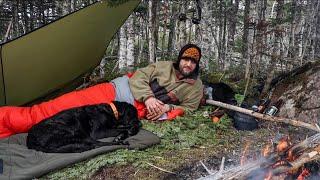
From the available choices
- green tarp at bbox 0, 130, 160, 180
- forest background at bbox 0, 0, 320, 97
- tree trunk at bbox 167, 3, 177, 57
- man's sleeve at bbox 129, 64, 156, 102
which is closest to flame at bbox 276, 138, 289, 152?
green tarp at bbox 0, 130, 160, 180

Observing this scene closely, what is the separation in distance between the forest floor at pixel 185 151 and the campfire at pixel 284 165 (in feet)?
0.88

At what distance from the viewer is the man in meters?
3.10

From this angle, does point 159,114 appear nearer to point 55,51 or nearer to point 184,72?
point 184,72

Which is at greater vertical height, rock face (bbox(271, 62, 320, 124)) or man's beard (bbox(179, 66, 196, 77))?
man's beard (bbox(179, 66, 196, 77))

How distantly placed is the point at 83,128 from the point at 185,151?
2.62 ft

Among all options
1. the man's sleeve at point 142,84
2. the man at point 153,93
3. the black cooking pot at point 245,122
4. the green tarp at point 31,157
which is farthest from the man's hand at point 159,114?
the black cooking pot at point 245,122

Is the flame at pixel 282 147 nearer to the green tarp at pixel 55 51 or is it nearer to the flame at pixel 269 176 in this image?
the flame at pixel 269 176

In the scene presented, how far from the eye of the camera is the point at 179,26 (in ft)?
39.5

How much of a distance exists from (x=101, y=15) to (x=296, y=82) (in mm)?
2049

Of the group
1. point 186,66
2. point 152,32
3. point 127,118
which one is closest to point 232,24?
point 152,32

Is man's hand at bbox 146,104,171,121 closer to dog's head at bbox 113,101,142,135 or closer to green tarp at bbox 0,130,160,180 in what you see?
dog's head at bbox 113,101,142,135

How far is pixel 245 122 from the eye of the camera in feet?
10.2

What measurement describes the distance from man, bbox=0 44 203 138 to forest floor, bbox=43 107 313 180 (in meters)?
0.15

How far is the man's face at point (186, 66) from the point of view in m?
3.39
